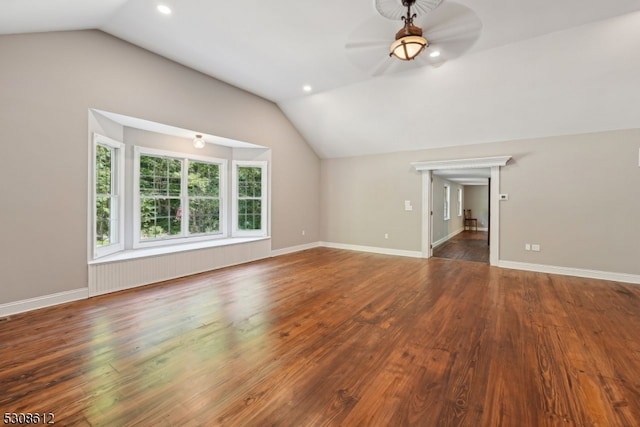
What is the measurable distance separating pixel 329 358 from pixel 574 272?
16.8 ft

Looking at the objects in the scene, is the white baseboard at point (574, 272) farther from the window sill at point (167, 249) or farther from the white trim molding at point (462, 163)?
the window sill at point (167, 249)

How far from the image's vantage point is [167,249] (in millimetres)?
4758

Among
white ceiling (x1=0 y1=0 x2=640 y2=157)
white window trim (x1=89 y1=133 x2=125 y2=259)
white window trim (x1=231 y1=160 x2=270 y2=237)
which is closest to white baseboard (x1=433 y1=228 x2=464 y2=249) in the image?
white ceiling (x1=0 y1=0 x2=640 y2=157)

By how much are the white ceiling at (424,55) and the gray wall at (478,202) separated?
770 centimetres

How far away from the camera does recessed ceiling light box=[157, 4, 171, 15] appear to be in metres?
3.12

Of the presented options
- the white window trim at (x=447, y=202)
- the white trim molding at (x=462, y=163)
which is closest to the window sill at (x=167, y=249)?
the white trim molding at (x=462, y=163)

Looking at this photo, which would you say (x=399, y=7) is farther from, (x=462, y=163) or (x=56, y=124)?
(x=56, y=124)

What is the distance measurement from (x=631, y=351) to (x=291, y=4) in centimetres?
464

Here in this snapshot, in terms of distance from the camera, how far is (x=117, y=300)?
11.6ft

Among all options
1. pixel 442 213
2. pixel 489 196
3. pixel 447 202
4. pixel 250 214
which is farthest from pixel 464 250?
pixel 250 214

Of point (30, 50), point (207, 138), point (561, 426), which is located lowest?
point (561, 426)

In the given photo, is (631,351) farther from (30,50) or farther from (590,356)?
(30,50)

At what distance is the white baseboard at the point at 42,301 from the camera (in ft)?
9.86

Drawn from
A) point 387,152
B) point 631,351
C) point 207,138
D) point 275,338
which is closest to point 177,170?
point 207,138
